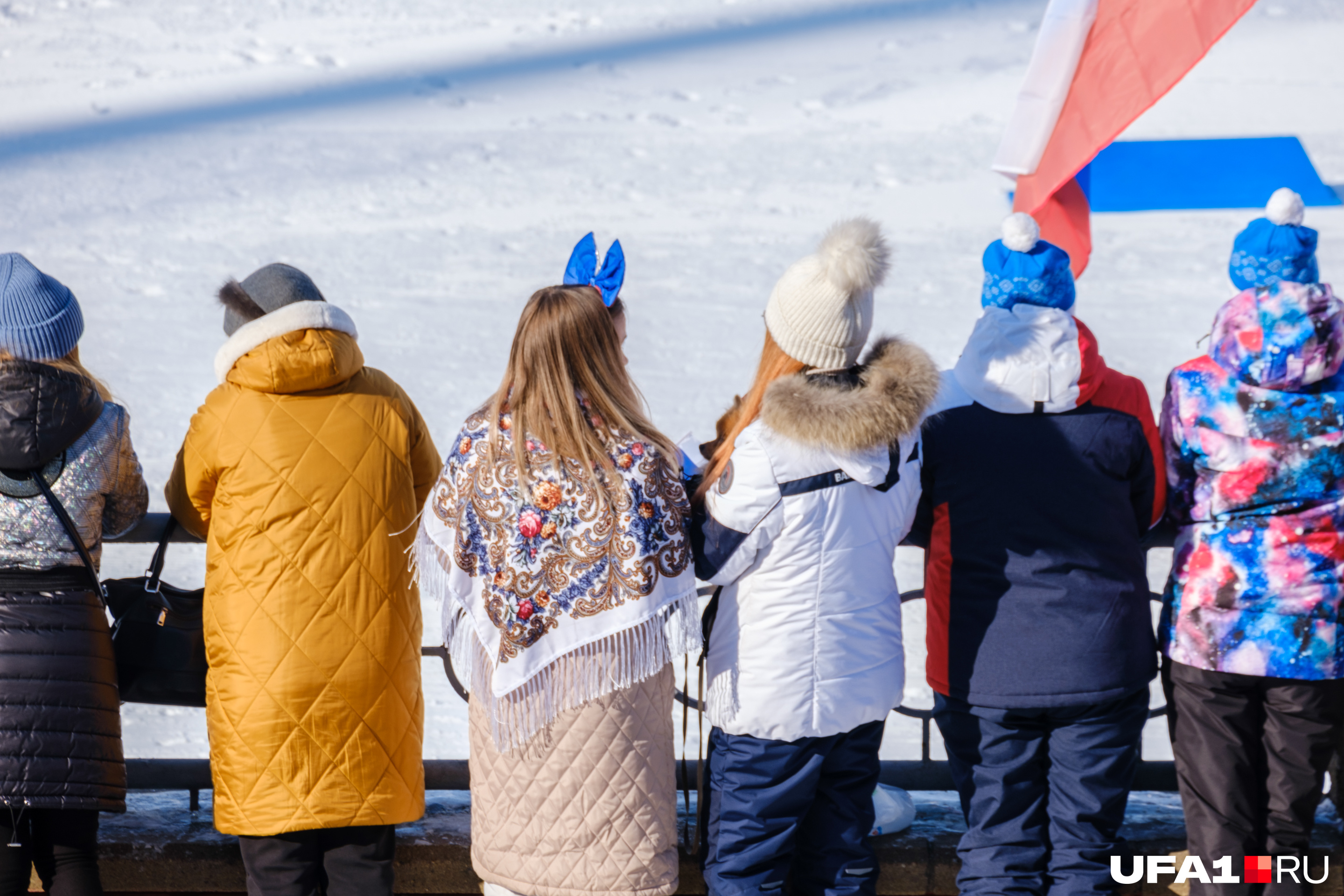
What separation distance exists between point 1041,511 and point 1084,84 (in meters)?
1.38

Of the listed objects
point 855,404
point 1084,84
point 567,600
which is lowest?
point 567,600

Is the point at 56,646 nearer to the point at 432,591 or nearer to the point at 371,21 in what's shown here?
the point at 432,591

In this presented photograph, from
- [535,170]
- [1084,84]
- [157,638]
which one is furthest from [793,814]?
[535,170]

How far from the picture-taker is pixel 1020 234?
2.40m

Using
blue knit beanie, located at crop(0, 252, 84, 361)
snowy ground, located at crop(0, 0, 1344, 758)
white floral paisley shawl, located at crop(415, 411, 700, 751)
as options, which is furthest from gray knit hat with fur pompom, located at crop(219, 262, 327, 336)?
snowy ground, located at crop(0, 0, 1344, 758)

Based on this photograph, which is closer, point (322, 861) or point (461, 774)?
point (322, 861)

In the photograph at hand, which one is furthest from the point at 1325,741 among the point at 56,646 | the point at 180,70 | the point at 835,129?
the point at 180,70

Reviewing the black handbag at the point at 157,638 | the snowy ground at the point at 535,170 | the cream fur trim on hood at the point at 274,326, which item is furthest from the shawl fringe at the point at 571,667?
the snowy ground at the point at 535,170

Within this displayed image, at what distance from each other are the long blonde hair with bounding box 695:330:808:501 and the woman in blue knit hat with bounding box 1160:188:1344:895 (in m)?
0.79

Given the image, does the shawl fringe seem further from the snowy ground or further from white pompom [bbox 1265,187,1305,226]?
the snowy ground

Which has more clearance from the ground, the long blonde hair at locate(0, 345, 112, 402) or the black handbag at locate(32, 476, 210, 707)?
the long blonde hair at locate(0, 345, 112, 402)

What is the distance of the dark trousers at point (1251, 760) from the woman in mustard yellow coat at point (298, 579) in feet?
4.96

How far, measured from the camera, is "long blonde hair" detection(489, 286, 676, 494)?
2.11 metres
